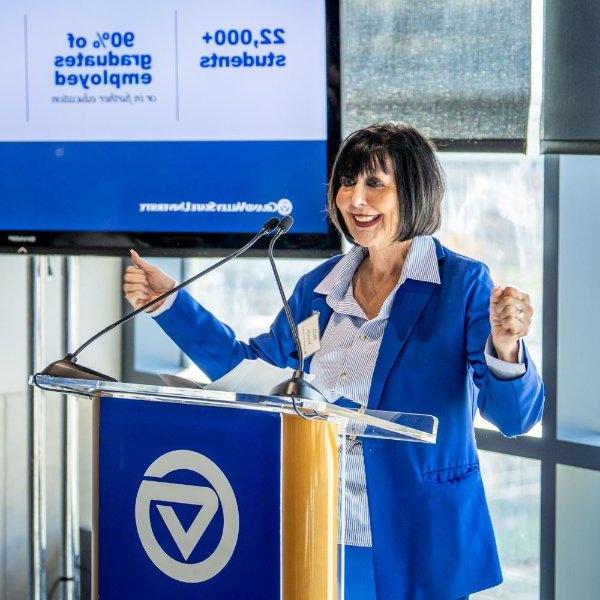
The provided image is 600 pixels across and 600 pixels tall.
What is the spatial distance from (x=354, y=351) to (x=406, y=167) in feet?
1.39

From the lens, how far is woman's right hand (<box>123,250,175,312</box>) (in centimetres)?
245

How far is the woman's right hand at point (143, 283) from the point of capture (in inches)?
96.3

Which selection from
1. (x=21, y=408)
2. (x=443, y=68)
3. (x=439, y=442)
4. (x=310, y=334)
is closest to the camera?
(x=439, y=442)

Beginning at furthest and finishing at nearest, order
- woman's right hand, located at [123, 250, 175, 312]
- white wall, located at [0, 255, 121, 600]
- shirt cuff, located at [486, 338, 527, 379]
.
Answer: white wall, located at [0, 255, 121, 600] < woman's right hand, located at [123, 250, 175, 312] < shirt cuff, located at [486, 338, 527, 379]

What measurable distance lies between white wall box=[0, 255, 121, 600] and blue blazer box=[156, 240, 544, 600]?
6.59ft

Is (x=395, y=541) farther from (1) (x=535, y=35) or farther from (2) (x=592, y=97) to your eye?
(1) (x=535, y=35)

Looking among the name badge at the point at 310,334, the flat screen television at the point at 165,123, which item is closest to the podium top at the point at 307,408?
the name badge at the point at 310,334

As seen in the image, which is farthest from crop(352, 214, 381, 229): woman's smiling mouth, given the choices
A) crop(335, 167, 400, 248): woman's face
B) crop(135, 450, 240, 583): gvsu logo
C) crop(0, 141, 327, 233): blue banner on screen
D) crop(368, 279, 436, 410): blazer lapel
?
crop(135, 450, 240, 583): gvsu logo

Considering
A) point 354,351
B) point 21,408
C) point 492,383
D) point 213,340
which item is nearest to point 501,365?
point 492,383

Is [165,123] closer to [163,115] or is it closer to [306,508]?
[163,115]

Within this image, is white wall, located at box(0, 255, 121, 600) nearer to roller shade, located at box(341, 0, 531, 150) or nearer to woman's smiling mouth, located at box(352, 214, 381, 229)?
roller shade, located at box(341, 0, 531, 150)

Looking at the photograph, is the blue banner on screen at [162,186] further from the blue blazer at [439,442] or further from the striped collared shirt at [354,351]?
the blue blazer at [439,442]

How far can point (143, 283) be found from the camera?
2459 millimetres

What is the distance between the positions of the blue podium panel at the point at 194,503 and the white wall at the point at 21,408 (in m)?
2.32
